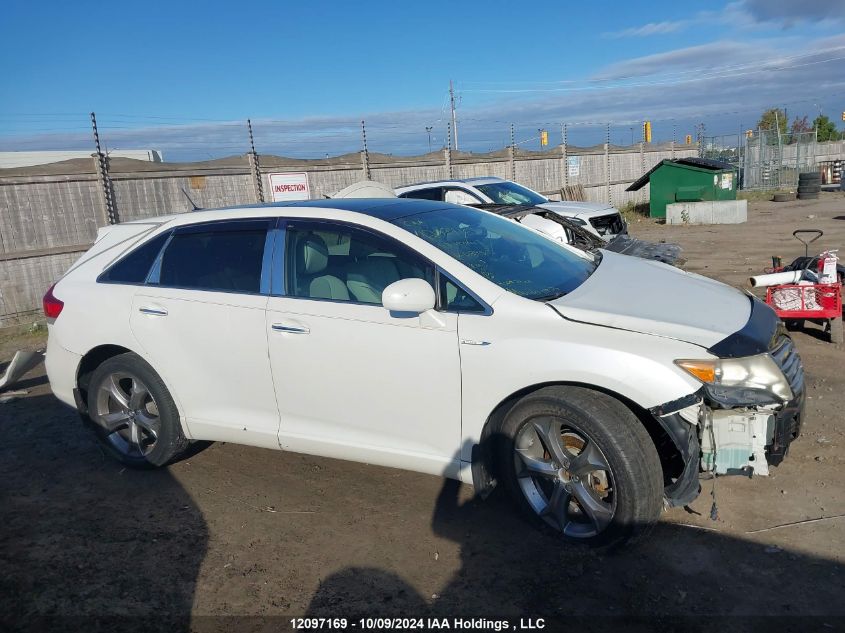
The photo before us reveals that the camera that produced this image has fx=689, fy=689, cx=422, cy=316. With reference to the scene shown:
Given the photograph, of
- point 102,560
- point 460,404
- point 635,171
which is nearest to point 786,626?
point 460,404

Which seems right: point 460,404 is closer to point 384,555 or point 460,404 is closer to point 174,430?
point 384,555

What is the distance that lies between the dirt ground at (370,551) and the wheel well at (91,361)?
0.58 m

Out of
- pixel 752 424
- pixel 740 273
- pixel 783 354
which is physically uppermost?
pixel 783 354

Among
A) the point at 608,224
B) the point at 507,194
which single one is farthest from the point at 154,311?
the point at 608,224

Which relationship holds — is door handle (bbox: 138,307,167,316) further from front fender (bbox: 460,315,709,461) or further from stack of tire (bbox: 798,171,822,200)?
stack of tire (bbox: 798,171,822,200)

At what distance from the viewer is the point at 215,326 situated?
414cm

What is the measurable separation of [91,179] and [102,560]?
860 cm

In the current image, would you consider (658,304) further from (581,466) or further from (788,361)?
(581,466)

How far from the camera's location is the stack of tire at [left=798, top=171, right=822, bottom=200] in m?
25.8

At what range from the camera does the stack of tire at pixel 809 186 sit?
25.8 meters

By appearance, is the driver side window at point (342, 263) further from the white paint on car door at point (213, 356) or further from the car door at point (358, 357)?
the white paint on car door at point (213, 356)

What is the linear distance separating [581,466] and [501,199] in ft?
30.1

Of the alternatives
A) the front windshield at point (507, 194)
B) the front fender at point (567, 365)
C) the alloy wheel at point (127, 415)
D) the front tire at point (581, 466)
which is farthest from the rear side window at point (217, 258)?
the front windshield at point (507, 194)

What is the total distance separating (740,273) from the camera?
10.6 meters
